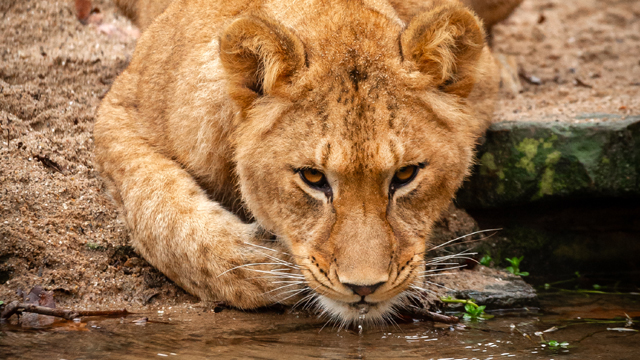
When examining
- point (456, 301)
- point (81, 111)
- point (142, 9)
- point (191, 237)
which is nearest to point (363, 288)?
point (456, 301)

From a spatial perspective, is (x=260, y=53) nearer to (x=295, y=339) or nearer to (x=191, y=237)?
(x=191, y=237)

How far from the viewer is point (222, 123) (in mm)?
Result: 4105

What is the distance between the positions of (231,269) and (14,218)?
134 cm

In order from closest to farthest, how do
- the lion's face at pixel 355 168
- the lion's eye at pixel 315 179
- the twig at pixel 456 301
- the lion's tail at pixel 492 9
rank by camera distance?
the lion's face at pixel 355 168
the lion's eye at pixel 315 179
the twig at pixel 456 301
the lion's tail at pixel 492 9

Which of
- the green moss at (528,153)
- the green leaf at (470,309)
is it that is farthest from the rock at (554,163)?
the green leaf at (470,309)

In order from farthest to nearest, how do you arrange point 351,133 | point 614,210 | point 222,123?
point 614,210
point 222,123
point 351,133

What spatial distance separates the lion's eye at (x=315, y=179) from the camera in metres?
3.57

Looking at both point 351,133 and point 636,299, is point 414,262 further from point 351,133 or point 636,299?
point 636,299

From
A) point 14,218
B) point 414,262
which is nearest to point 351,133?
point 414,262

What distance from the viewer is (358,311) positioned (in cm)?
361

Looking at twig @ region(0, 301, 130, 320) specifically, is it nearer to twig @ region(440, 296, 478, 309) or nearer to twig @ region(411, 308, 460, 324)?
twig @ region(411, 308, 460, 324)

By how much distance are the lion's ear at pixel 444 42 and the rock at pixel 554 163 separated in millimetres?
1496

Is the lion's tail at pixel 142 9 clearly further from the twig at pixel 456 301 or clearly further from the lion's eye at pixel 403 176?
the twig at pixel 456 301

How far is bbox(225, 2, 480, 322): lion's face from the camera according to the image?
3438mm
